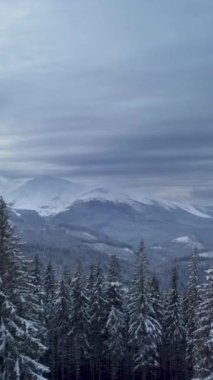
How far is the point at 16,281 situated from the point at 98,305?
35.7 metres

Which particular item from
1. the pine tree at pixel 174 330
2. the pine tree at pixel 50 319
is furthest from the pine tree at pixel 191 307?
the pine tree at pixel 50 319

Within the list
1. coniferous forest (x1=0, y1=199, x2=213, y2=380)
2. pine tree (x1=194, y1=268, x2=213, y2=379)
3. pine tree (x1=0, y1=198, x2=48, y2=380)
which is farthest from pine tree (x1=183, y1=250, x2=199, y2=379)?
pine tree (x1=0, y1=198, x2=48, y2=380)

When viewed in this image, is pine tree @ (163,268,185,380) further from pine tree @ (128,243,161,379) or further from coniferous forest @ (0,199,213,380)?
pine tree @ (128,243,161,379)

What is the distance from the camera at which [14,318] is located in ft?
79.8

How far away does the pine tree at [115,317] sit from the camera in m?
58.8

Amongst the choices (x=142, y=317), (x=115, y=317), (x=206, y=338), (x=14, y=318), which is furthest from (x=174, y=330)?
(x=14, y=318)

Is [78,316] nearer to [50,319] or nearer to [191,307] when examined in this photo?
[50,319]

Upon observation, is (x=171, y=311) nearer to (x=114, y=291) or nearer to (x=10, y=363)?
(x=114, y=291)

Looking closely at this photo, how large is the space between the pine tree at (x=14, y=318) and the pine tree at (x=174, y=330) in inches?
1521

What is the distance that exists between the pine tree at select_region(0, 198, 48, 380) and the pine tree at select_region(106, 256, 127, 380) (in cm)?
3321

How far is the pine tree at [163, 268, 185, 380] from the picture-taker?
205 ft

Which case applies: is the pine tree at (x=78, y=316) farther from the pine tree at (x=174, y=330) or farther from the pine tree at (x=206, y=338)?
the pine tree at (x=206, y=338)

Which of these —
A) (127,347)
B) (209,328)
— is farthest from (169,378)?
(209,328)

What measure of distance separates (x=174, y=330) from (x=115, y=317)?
26.1 feet
